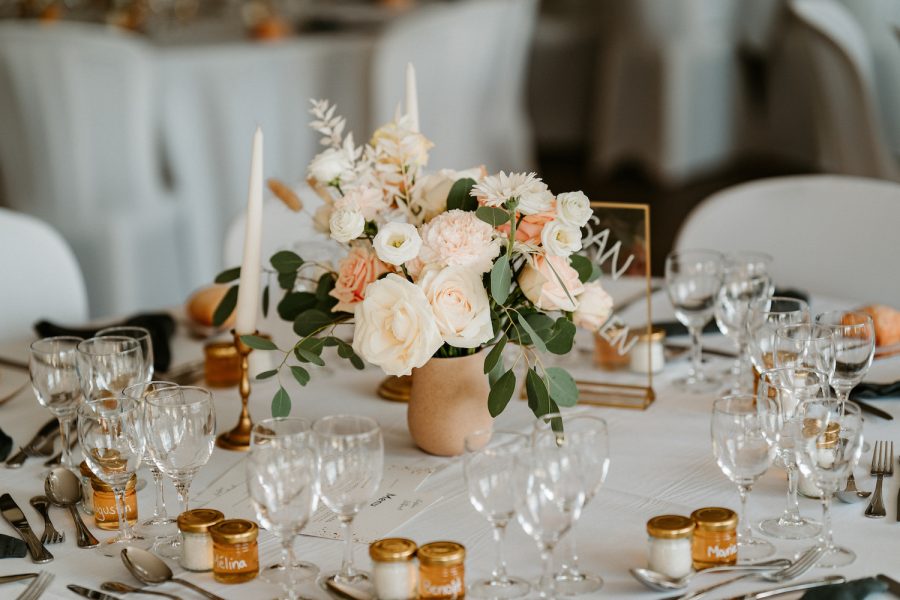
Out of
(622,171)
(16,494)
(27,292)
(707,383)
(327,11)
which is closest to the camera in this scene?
(16,494)

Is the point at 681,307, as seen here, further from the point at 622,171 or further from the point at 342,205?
the point at 622,171

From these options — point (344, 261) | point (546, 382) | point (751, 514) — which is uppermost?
point (344, 261)

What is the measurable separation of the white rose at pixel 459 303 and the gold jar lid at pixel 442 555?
0.28 metres

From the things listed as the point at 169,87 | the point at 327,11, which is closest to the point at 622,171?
the point at 327,11

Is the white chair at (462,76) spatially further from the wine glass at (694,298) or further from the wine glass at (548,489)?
the wine glass at (548,489)

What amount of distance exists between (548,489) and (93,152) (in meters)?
3.06

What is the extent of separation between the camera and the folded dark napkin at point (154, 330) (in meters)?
1.95

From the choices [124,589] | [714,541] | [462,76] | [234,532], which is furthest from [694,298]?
[462,76]

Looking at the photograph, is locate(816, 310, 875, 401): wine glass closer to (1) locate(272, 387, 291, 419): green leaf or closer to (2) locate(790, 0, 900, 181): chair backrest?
(1) locate(272, 387, 291, 419): green leaf

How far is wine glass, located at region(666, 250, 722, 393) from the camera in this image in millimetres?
1859

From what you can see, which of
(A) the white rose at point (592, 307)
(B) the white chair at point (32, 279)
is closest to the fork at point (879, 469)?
(A) the white rose at point (592, 307)

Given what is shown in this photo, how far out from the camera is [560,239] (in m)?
1.37

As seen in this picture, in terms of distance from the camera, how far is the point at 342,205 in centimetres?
144

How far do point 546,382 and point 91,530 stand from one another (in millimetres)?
563
